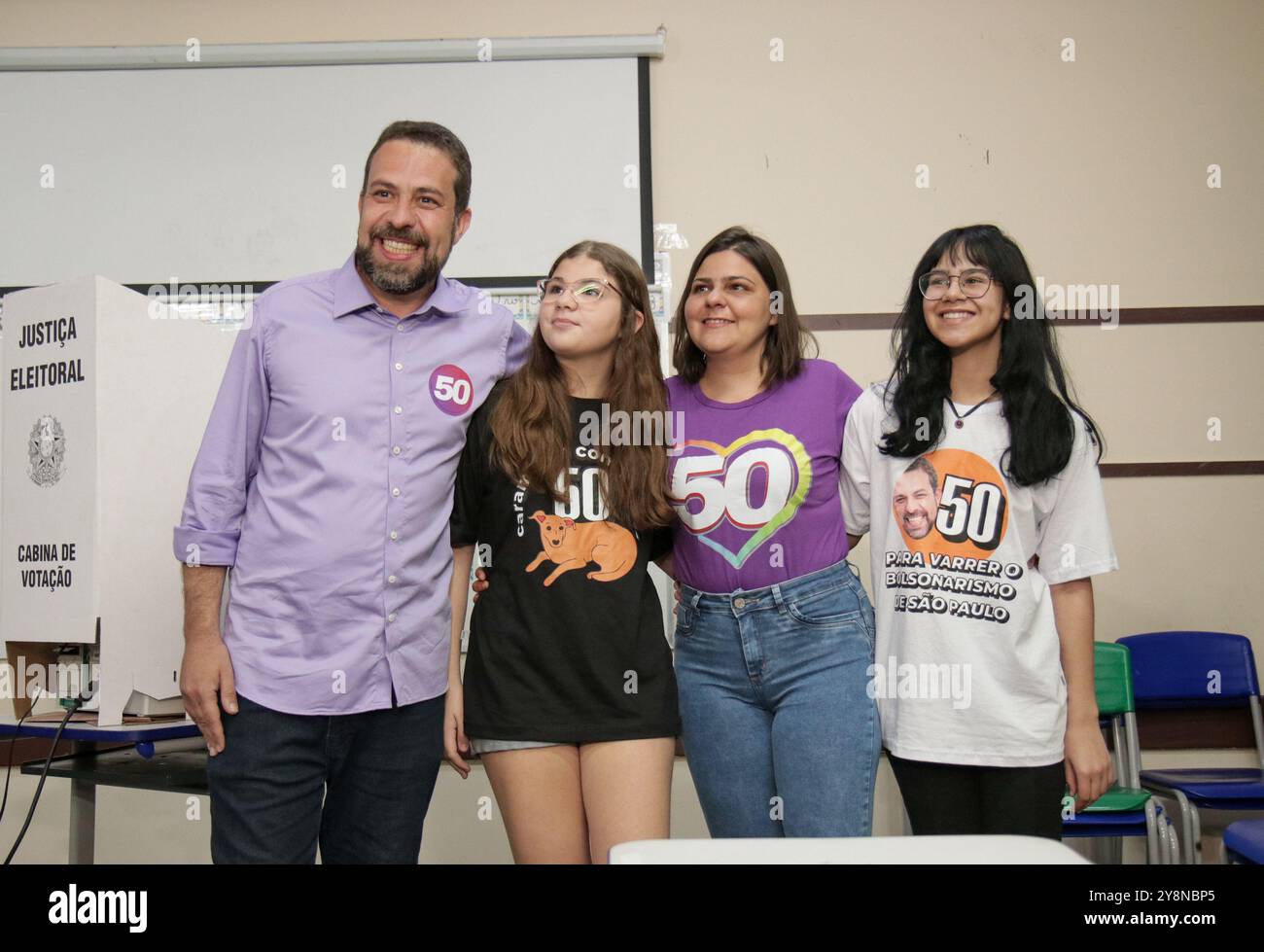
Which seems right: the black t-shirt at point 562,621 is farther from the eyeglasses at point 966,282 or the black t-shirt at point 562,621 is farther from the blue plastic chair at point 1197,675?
the blue plastic chair at point 1197,675

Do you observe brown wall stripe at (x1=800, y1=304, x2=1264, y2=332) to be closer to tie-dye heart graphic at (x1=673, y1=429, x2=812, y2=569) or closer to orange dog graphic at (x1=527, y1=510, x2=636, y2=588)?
tie-dye heart graphic at (x1=673, y1=429, x2=812, y2=569)

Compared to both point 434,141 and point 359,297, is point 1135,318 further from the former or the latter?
point 359,297

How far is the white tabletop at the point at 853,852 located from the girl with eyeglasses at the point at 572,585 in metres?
0.84

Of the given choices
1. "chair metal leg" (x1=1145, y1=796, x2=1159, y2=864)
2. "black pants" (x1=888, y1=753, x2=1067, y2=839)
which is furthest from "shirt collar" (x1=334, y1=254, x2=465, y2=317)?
"chair metal leg" (x1=1145, y1=796, x2=1159, y2=864)

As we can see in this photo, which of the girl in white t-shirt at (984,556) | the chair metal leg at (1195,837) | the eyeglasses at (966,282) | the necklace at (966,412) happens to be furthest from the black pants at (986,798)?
the chair metal leg at (1195,837)

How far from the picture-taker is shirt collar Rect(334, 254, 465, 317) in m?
1.76

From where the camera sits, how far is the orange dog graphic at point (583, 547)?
67.9 inches

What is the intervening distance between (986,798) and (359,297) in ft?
4.64

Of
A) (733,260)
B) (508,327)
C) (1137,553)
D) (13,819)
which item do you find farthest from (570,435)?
(13,819)

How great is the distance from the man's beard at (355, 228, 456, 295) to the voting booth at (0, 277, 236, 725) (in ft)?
1.68

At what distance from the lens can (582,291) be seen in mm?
1855

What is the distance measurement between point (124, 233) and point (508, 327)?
2.33m
